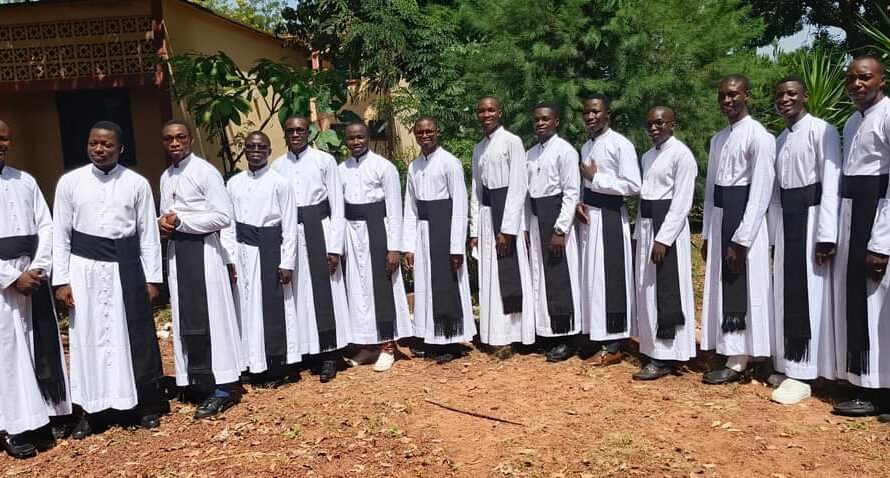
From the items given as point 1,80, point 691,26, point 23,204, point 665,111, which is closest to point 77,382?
point 23,204

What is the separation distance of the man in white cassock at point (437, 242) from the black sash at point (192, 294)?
5.58 feet

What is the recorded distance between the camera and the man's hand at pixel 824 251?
4.62m

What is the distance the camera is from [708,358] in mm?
5734

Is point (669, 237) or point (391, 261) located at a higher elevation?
point (669, 237)

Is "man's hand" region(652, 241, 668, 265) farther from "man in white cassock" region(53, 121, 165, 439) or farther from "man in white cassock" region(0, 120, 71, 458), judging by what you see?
"man in white cassock" region(0, 120, 71, 458)

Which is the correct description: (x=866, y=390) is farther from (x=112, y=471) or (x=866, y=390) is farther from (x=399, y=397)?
(x=112, y=471)

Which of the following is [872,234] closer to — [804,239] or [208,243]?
[804,239]

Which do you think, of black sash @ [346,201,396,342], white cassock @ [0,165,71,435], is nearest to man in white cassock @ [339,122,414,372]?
black sash @ [346,201,396,342]

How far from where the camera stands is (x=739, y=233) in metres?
4.96

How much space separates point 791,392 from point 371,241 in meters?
3.29

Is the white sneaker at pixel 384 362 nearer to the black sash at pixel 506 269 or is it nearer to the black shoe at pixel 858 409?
the black sash at pixel 506 269

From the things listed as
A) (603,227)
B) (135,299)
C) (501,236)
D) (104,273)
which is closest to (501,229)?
(501,236)

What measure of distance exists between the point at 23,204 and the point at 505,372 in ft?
11.8

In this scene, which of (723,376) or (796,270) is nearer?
(796,270)
